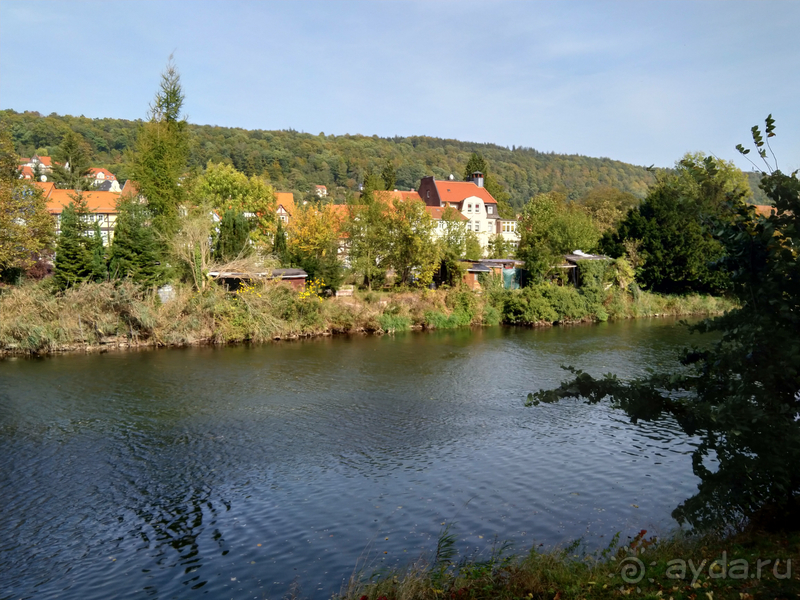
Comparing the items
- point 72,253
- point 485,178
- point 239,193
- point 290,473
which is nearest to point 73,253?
point 72,253

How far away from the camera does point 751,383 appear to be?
10.2 meters

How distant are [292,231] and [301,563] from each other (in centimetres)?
3768

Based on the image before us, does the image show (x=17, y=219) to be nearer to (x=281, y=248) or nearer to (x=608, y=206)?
(x=281, y=248)

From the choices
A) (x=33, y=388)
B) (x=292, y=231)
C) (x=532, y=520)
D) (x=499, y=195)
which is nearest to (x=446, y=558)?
(x=532, y=520)

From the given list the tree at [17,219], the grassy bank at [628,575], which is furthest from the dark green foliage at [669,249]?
the grassy bank at [628,575]

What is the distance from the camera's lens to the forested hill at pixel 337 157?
366 feet

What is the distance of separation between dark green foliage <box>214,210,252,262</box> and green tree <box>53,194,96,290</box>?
24.2 feet

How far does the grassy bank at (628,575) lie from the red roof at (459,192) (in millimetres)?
68534

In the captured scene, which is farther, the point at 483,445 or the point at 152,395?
the point at 152,395

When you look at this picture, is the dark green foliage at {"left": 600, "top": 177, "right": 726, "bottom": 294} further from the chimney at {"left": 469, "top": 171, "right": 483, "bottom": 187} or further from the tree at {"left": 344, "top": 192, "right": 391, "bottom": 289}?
the chimney at {"left": 469, "top": 171, "right": 483, "bottom": 187}

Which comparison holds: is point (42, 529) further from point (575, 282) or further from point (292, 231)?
point (575, 282)

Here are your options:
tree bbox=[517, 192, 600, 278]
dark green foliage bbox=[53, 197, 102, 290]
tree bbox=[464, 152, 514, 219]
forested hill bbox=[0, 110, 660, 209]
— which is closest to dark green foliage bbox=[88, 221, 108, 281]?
dark green foliage bbox=[53, 197, 102, 290]

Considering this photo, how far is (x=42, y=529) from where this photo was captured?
13.1m

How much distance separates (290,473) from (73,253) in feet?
83.9
